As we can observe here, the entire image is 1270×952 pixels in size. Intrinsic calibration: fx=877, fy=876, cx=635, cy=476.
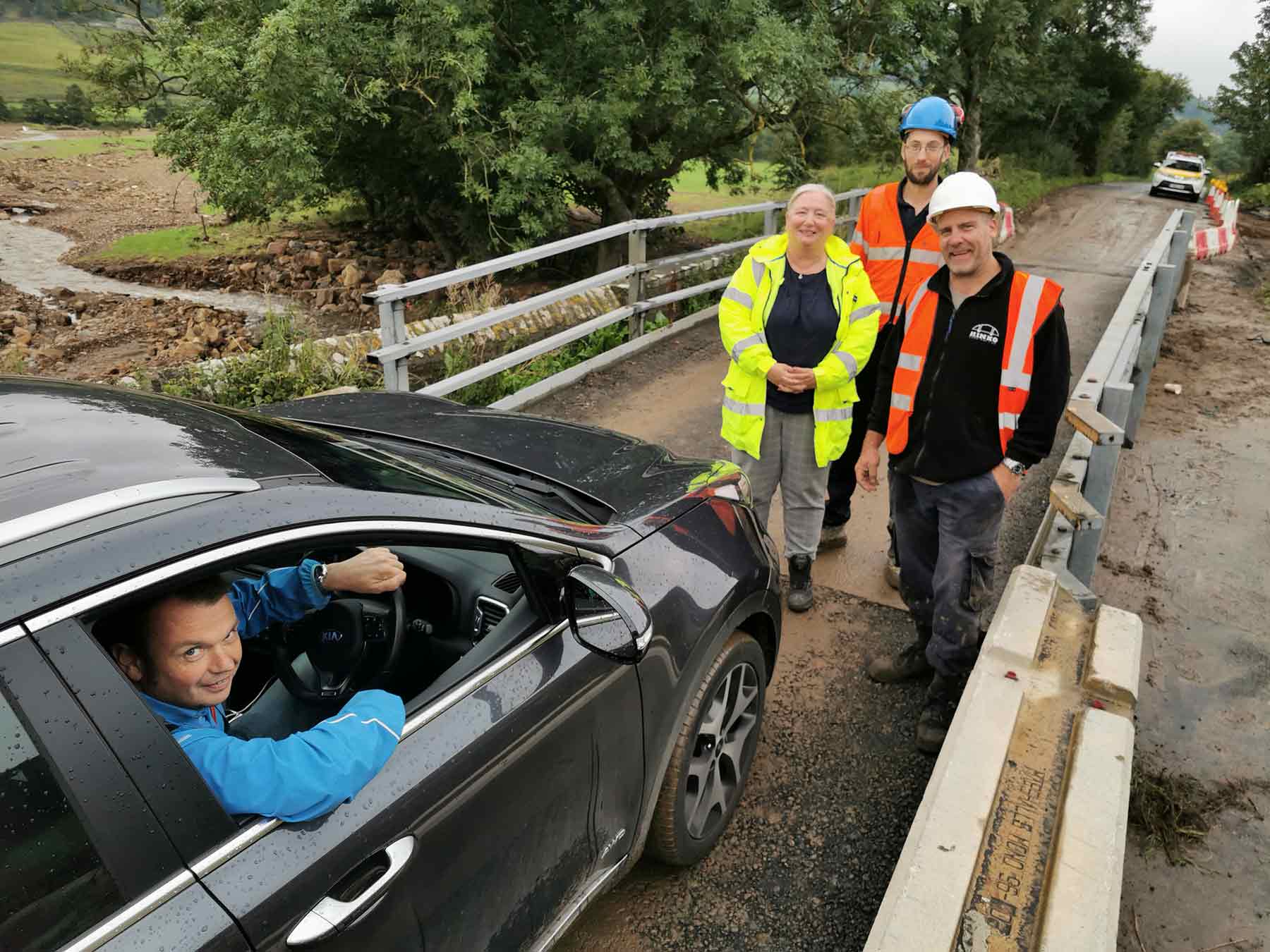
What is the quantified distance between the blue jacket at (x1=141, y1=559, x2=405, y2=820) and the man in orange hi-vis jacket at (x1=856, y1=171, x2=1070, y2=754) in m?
2.29

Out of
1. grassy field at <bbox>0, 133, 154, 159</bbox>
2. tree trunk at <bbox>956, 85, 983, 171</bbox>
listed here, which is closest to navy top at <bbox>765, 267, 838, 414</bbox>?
tree trunk at <bbox>956, 85, 983, 171</bbox>

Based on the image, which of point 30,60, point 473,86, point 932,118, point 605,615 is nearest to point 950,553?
point 605,615

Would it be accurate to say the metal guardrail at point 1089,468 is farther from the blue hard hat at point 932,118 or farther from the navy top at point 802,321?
the blue hard hat at point 932,118

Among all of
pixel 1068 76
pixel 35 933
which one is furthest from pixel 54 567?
pixel 1068 76

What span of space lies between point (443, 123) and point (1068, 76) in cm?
3385

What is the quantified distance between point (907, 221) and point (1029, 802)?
2633 millimetres

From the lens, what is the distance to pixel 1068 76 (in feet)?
118

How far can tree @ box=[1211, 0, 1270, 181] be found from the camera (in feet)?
111

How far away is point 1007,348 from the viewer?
305 cm

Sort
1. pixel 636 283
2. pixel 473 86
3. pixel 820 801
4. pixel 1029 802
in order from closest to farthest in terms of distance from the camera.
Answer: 1. pixel 1029 802
2. pixel 820 801
3. pixel 636 283
4. pixel 473 86

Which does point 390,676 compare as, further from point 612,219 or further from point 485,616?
point 612,219

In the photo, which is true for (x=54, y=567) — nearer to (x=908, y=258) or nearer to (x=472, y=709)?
(x=472, y=709)

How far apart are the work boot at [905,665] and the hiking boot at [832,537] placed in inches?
45.4

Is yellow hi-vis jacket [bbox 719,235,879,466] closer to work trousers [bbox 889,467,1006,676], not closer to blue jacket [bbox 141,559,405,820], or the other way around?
work trousers [bbox 889,467,1006,676]
